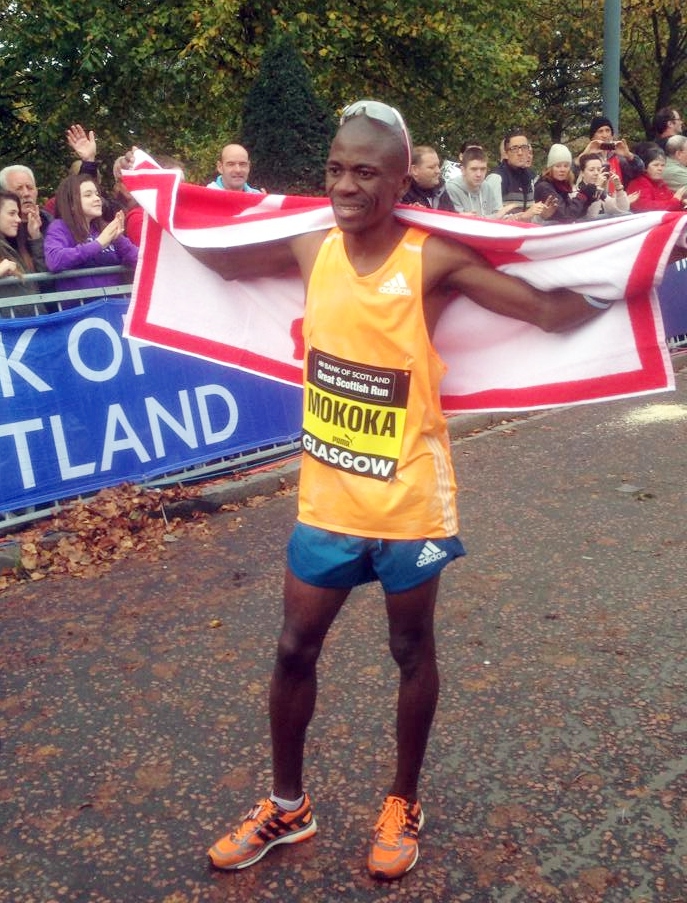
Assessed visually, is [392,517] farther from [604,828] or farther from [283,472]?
[283,472]

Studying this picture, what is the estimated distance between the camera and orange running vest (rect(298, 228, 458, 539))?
2660 millimetres

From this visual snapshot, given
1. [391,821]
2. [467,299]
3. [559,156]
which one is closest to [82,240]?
[467,299]

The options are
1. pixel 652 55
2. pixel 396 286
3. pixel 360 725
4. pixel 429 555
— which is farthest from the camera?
pixel 652 55

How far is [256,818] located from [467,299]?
5.41 feet

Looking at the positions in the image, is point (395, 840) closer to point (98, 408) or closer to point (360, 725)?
point (360, 725)

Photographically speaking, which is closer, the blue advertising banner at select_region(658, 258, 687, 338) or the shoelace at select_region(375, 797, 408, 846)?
the shoelace at select_region(375, 797, 408, 846)

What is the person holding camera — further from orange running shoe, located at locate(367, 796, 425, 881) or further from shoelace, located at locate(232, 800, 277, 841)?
shoelace, located at locate(232, 800, 277, 841)

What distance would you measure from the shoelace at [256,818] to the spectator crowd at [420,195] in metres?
2.71

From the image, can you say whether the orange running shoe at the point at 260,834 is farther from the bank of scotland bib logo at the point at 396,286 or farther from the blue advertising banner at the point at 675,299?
the blue advertising banner at the point at 675,299

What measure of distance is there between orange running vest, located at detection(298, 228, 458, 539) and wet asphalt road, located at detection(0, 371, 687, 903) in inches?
40.8

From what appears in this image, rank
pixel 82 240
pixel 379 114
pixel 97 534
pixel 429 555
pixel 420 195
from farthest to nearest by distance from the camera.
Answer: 1. pixel 420 195
2. pixel 82 240
3. pixel 97 534
4. pixel 429 555
5. pixel 379 114

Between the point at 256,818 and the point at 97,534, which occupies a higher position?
the point at 256,818

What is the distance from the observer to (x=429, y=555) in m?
2.75

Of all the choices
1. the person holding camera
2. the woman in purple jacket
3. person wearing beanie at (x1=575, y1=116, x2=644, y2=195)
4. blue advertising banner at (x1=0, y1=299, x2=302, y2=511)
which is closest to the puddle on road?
the person holding camera
